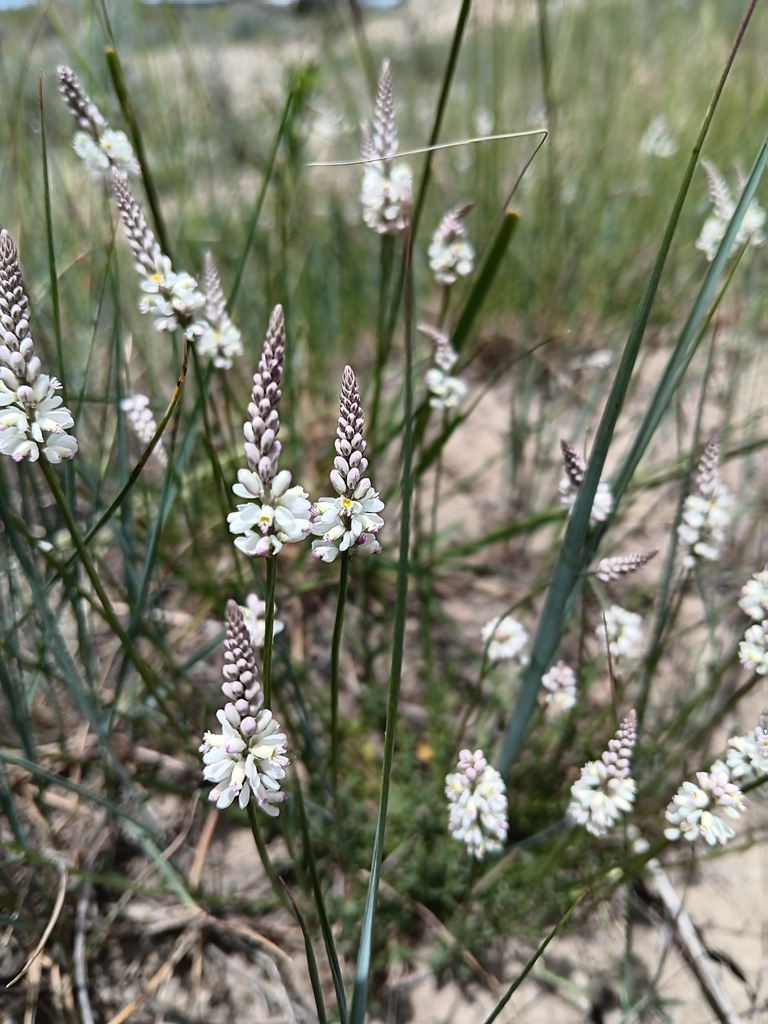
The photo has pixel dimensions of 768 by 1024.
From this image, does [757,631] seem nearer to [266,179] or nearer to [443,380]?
[443,380]

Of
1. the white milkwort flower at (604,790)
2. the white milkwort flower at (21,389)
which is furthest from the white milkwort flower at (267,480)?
the white milkwort flower at (604,790)

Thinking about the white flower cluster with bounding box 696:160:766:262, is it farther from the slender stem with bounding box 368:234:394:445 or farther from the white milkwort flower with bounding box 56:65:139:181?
the white milkwort flower with bounding box 56:65:139:181

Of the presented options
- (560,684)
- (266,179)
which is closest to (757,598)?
(560,684)

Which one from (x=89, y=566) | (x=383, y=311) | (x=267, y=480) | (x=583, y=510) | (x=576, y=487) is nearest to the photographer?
(x=267, y=480)

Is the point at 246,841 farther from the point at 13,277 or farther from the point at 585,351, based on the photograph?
the point at 585,351

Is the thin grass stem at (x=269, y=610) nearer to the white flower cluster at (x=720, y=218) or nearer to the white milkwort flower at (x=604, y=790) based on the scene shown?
the white milkwort flower at (x=604, y=790)
